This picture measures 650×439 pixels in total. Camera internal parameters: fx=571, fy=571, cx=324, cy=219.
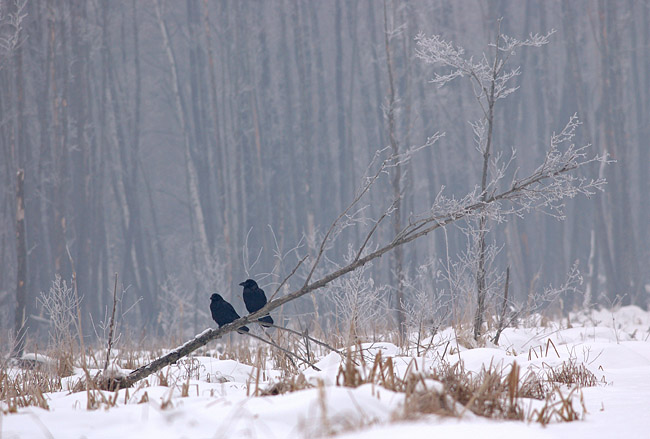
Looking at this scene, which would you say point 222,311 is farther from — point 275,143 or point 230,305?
point 275,143

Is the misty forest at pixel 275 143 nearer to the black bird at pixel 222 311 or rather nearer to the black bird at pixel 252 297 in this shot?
the black bird at pixel 252 297

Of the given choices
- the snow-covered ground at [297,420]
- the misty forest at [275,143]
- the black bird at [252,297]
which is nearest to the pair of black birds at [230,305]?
the black bird at [252,297]

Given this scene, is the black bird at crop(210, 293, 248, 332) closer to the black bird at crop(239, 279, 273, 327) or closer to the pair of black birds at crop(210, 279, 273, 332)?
the pair of black birds at crop(210, 279, 273, 332)

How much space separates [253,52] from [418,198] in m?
11.2

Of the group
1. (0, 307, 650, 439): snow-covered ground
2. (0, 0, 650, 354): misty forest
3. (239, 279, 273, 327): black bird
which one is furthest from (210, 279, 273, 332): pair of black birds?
(0, 0, 650, 354): misty forest

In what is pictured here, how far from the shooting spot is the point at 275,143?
26.7 metres

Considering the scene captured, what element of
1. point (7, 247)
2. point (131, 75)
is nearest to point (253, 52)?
point (131, 75)

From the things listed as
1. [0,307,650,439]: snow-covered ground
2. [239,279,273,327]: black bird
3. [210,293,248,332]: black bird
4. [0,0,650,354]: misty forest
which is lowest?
[0,307,650,439]: snow-covered ground

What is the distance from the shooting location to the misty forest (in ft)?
64.8

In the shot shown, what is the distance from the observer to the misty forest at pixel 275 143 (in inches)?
778

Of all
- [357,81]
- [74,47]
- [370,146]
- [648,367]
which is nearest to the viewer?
[648,367]

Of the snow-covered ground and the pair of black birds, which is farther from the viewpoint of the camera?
the pair of black birds

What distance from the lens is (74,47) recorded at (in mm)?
20750

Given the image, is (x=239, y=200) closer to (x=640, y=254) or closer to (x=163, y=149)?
(x=163, y=149)
